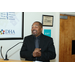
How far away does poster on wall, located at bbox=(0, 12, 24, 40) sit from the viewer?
9.21 ft

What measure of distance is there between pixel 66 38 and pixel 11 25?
178cm

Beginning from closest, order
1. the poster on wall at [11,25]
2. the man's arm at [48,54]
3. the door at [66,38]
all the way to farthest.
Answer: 1. the man's arm at [48,54]
2. the poster on wall at [11,25]
3. the door at [66,38]

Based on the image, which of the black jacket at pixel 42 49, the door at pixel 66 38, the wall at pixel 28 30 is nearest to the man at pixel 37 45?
the black jacket at pixel 42 49

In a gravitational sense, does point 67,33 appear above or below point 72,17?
below

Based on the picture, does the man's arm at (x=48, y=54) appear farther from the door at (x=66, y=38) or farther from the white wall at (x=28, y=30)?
the door at (x=66, y=38)

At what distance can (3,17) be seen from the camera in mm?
2805

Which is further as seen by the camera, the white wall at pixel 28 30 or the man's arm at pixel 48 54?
the white wall at pixel 28 30

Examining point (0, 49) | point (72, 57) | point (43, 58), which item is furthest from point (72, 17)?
point (0, 49)

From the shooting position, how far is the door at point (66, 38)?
3.75 m

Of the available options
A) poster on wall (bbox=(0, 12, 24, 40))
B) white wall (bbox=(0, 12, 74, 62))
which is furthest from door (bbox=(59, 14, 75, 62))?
poster on wall (bbox=(0, 12, 24, 40))
